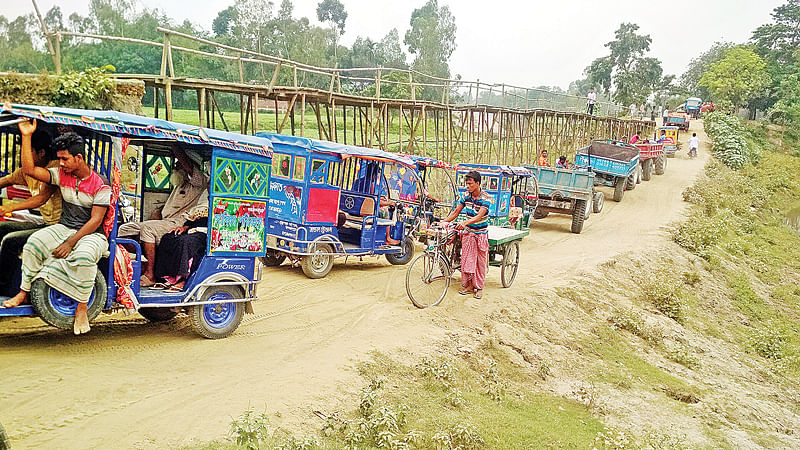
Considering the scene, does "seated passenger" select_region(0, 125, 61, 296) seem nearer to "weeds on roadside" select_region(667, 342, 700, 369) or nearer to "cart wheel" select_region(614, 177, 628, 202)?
"weeds on roadside" select_region(667, 342, 700, 369)

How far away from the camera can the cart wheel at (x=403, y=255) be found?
39.4 ft

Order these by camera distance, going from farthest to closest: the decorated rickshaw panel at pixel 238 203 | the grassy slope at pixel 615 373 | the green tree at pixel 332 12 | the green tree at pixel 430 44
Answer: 1. the green tree at pixel 332 12
2. the green tree at pixel 430 44
3. the decorated rickshaw panel at pixel 238 203
4. the grassy slope at pixel 615 373

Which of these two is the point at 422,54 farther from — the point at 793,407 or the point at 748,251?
the point at 793,407

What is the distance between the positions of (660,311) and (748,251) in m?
9.52

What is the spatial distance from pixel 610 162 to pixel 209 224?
18279 millimetres

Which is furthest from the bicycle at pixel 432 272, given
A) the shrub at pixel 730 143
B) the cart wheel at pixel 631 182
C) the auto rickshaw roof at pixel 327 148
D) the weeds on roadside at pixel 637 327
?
the shrub at pixel 730 143

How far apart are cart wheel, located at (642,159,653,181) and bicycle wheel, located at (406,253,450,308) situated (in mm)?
20960

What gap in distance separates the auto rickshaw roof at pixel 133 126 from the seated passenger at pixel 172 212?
74 centimetres

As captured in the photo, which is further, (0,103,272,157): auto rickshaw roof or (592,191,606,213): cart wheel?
(592,191,606,213): cart wheel

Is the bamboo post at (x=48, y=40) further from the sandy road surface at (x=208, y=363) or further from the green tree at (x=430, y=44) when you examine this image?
the green tree at (x=430, y=44)

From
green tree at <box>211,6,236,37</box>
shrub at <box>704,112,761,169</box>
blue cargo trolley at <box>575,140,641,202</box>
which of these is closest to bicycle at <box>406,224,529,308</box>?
blue cargo trolley at <box>575,140,641,202</box>

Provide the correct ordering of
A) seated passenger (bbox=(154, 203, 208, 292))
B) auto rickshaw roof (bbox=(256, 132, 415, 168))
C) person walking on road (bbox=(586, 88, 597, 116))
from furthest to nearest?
person walking on road (bbox=(586, 88, 597, 116)) < auto rickshaw roof (bbox=(256, 132, 415, 168)) < seated passenger (bbox=(154, 203, 208, 292))

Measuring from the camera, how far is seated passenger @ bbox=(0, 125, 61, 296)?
18.4 feet

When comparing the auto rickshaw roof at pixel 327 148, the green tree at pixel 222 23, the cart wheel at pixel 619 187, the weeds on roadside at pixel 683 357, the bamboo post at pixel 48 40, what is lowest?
the weeds on roadside at pixel 683 357
